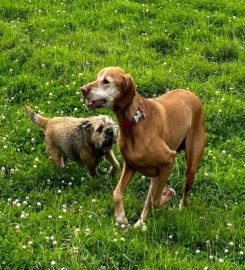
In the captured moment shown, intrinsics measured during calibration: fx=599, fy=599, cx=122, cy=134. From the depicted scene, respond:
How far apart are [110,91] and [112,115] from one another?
10.2ft

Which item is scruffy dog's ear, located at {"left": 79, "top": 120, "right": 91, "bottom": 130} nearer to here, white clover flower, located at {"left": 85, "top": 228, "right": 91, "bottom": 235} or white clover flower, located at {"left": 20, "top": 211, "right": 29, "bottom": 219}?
white clover flower, located at {"left": 20, "top": 211, "right": 29, "bottom": 219}

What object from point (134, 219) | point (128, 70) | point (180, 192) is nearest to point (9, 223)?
point (134, 219)

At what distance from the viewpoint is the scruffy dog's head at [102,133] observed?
796cm

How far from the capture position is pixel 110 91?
20.4 ft

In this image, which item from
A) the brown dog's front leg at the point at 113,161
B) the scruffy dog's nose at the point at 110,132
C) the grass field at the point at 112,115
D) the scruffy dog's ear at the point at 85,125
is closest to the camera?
the grass field at the point at 112,115

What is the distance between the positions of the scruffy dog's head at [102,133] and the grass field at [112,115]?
1.36 ft

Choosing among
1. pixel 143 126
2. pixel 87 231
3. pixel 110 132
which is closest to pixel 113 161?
pixel 110 132

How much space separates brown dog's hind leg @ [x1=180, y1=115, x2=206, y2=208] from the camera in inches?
285

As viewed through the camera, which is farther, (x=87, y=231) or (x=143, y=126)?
(x=143, y=126)

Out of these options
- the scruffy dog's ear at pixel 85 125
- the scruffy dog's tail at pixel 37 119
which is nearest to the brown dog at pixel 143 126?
the scruffy dog's ear at pixel 85 125

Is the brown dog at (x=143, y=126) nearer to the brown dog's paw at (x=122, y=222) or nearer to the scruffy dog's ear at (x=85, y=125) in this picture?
the brown dog's paw at (x=122, y=222)

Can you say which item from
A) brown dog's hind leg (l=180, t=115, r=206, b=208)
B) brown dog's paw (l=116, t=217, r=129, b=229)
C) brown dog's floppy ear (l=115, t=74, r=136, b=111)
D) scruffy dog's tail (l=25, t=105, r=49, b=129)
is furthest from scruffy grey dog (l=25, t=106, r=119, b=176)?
brown dog's floppy ear (l=115, t=74, r=136, b=111)

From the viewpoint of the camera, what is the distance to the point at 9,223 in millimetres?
6535

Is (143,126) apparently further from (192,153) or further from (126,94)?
(192,153)
